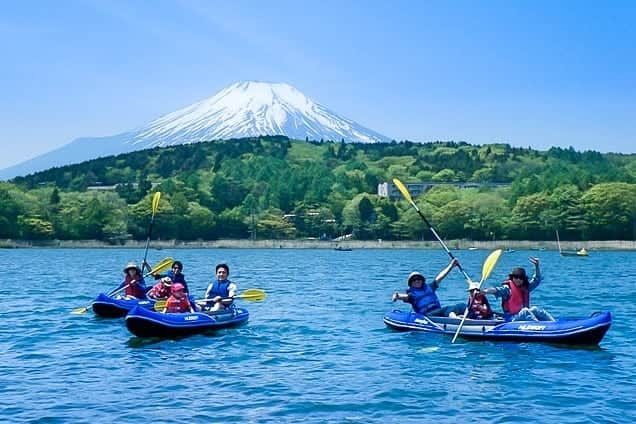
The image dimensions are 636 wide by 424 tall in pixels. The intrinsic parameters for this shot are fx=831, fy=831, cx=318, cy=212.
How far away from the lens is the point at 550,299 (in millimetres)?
36156

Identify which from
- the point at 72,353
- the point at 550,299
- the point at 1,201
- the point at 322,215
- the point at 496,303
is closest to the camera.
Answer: the point at 72,353

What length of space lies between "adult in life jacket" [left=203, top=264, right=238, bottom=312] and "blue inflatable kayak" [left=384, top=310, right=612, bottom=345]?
601 centimetres

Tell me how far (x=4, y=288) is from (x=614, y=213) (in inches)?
3961

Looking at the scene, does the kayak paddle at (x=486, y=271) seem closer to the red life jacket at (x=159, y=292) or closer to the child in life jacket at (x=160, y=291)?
the child in life jacket at (x=160, y=291)

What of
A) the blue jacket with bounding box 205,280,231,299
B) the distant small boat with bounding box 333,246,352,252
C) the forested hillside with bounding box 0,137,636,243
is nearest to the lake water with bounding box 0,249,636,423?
the blue jacket with bounding box 205,280,231,299

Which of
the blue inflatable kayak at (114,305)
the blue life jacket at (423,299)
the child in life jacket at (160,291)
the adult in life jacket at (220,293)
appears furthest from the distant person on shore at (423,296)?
the blue inflatable kayak at (114,305)

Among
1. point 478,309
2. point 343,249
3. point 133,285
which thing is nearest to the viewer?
point 478,309

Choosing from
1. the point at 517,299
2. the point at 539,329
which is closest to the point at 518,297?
the point at 517,299

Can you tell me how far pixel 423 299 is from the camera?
22.0m

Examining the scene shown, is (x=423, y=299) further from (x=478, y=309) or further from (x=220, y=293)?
(x=220, y=293)

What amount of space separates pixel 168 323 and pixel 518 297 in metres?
8.74

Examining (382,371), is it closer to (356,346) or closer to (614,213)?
(356,346)

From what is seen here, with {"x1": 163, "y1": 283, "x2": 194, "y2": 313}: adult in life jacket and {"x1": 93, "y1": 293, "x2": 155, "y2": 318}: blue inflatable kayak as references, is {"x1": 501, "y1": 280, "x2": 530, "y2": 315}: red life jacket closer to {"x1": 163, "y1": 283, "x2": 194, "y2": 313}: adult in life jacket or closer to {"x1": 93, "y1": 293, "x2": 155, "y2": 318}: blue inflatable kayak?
{"x1": 163, "y1": 283, "x2": 194, "y2": 313}: adult in life jacket

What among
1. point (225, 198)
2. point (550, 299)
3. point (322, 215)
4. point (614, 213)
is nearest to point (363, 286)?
point (550, 299)
